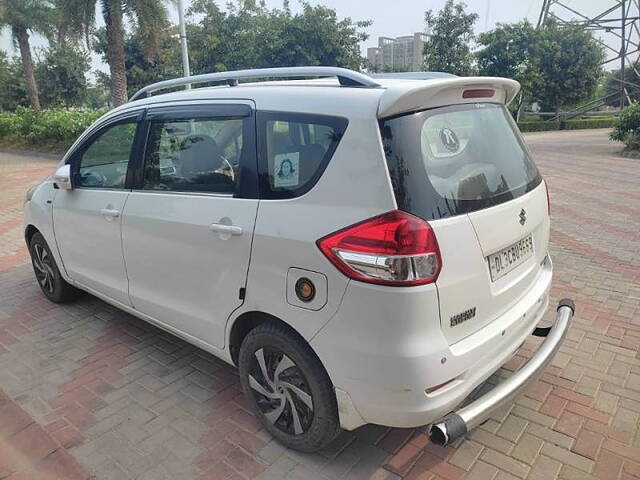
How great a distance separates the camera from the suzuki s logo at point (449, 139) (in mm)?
2197

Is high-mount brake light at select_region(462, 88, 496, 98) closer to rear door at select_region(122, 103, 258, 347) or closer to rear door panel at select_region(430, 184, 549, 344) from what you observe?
rear door panel at select_region(430, 184, 549, 344)

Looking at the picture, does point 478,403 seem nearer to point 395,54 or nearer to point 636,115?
point 636,115

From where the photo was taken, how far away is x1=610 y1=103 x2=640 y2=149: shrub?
1595cm

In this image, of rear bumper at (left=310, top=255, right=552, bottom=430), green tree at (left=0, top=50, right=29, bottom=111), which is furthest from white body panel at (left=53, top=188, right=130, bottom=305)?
green tree at (left=0, top=50, right=29, bottom=111)

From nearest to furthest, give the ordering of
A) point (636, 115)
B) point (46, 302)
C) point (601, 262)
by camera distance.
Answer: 1. point (46, 302)
2. point (601, 262)
3. point (636, 115)

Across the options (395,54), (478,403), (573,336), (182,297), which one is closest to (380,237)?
(478,403)

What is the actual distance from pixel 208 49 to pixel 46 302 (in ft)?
93.9

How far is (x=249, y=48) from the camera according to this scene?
1190 inches

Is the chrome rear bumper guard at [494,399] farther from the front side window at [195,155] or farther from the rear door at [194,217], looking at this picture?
the front side window at [195,155]

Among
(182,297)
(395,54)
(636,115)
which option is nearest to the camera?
(182,297)

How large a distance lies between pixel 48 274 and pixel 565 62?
3912 cm

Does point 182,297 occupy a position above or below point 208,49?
below

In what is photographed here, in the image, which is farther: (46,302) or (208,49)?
(208,49)

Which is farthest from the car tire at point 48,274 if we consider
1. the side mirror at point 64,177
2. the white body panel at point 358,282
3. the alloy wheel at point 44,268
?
the white body panel at point 358,282
